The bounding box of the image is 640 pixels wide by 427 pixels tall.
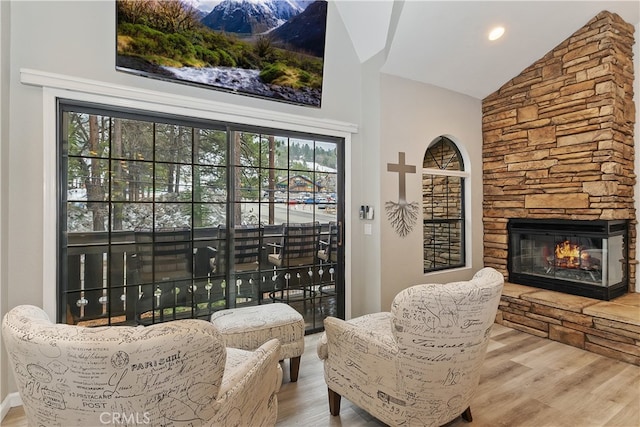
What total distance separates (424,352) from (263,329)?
1.23 meters

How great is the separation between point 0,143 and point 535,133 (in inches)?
199

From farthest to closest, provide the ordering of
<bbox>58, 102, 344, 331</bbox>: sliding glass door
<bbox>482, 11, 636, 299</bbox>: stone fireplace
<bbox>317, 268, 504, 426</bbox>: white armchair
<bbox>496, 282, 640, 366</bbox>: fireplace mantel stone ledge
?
<bbox>482, 11, 636, 299</bbox>: stone fireplace
<bbox>496, 282, 640, 366</bbox>: fireplace mantel stone ledge
<bbox>58, 102, 344, 331</bbox>: sliding glass door
<bbox>317, 268, 504, 426</bbox>: white armchair

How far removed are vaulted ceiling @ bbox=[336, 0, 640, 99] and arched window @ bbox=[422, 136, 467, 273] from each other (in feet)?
3.09

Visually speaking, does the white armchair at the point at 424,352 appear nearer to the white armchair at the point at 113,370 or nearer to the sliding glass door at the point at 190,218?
the white armchair at the point at 113,370

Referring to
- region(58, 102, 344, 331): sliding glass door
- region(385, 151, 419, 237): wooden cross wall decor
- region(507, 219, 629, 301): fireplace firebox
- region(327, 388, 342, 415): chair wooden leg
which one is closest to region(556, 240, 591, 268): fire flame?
region(507, 219, 629, 301): fireplace firebox

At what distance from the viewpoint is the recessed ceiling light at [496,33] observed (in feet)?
10.6

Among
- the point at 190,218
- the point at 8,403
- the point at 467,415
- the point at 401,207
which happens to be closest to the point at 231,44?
the point at 190,218

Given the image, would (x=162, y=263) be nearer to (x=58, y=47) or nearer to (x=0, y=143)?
(x=0, y=143)

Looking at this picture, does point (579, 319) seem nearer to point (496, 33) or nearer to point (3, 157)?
point (496, 33)

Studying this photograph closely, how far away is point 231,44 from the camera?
2736 mm

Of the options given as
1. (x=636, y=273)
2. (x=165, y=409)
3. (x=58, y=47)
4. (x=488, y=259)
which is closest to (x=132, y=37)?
(x=58, y=47)

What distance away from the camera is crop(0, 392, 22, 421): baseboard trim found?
1.95 metres

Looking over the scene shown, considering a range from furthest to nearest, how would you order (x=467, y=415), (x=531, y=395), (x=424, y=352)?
(x=531, y=395) → (x=467, y=415) → (x=424, y=352)

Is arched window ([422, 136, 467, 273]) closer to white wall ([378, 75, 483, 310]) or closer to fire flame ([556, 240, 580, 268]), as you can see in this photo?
white wall ([378, 75, 483, 310])
